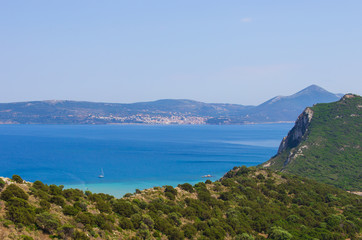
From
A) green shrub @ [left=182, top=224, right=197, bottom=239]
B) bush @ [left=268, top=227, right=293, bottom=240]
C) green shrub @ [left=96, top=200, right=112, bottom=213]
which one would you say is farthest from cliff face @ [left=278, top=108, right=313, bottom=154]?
green shrub @ [left=96, top=200, right=112, bottom=213]

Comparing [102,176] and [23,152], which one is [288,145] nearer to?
[102,176]

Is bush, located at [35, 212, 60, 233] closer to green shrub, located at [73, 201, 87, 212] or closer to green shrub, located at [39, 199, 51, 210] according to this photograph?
green shrub, located at [39, 199, 51, 210]

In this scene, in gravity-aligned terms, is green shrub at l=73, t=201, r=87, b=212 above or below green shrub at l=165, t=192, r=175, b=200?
above

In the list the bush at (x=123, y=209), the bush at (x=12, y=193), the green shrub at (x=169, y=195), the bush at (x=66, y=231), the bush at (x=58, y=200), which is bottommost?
the green shrub at (x=169, y=195)

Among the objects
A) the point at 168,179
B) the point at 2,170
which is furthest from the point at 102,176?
the point at 2,170

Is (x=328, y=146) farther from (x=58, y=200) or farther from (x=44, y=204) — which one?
(x=44, y=204)

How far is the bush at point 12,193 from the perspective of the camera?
2598cm

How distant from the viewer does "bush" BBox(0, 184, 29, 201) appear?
26.0 meters

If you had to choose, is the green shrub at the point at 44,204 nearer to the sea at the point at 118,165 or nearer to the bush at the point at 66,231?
the bush at the point at 66,231

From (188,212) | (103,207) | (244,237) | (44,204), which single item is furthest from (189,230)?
(44,204)

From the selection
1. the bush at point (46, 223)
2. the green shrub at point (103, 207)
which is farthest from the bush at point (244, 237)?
the bush at point (46, 223)

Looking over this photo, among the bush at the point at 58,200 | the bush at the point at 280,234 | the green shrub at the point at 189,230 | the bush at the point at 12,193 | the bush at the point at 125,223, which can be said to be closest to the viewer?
the bush at the point at 12,193

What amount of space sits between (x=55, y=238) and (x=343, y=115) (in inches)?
5504

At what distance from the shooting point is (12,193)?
87.5ft
